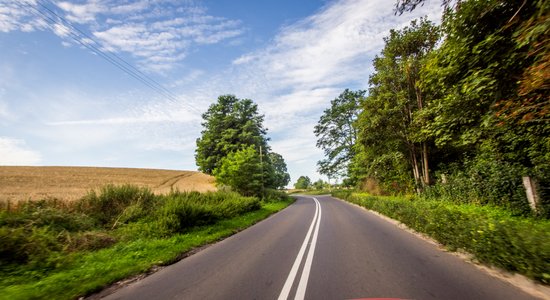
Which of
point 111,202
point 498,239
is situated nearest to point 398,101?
point 498,239

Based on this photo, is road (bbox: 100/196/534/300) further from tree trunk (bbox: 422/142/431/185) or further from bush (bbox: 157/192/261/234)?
tree trunk (bbox: 422/142/431/185)

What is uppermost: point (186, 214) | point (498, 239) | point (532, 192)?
point (532, 192)

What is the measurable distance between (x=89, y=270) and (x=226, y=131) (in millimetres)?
32266

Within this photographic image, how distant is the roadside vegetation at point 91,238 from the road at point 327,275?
3.67ft

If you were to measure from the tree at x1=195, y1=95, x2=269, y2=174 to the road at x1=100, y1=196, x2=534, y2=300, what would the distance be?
2947 cm

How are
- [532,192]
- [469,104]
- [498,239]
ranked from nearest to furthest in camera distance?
[498,239] < [469,104] < [532,192]

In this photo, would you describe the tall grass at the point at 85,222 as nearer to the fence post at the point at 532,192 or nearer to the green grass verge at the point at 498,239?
the green grass verge at the point at 498,239

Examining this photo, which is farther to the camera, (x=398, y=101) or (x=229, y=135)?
(x=229, y=135)

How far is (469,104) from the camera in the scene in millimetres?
7148

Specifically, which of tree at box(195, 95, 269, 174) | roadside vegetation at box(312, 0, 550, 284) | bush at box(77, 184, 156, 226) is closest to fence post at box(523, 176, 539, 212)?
roadside vegetation at box(312, 0, 550, 284)

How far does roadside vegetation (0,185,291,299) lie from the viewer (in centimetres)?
538

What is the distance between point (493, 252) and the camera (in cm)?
488

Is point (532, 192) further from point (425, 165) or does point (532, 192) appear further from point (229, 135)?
point (229, 135)

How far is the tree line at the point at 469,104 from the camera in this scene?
17.1 ft
